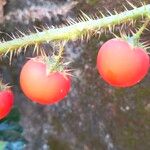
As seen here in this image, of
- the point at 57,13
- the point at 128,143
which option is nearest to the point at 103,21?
the point at 57,13

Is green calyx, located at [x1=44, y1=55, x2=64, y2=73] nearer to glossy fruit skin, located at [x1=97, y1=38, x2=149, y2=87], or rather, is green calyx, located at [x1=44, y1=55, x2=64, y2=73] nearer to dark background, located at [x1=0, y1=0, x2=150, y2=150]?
glossy fruit skin, located at [x1=97, y1=38, x2=149, y2=87]

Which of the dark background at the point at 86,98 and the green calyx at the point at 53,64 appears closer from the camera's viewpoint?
the green calyx at the point at 53,64

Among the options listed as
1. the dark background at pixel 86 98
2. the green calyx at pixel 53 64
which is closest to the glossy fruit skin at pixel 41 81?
the green calyx at pixel 53 64

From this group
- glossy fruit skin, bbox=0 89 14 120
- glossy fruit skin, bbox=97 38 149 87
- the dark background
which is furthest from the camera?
the dark background

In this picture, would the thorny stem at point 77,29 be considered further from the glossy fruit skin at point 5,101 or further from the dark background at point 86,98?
the dark background at point 86,98

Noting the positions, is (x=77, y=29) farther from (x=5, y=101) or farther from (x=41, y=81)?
(x=5, y=101)

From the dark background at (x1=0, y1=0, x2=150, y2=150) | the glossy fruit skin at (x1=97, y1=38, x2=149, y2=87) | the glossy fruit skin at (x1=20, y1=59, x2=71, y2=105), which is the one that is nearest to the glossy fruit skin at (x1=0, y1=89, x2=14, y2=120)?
the glossy fruit skin at (x1=20, y1=59, x2=71, y2=105)
